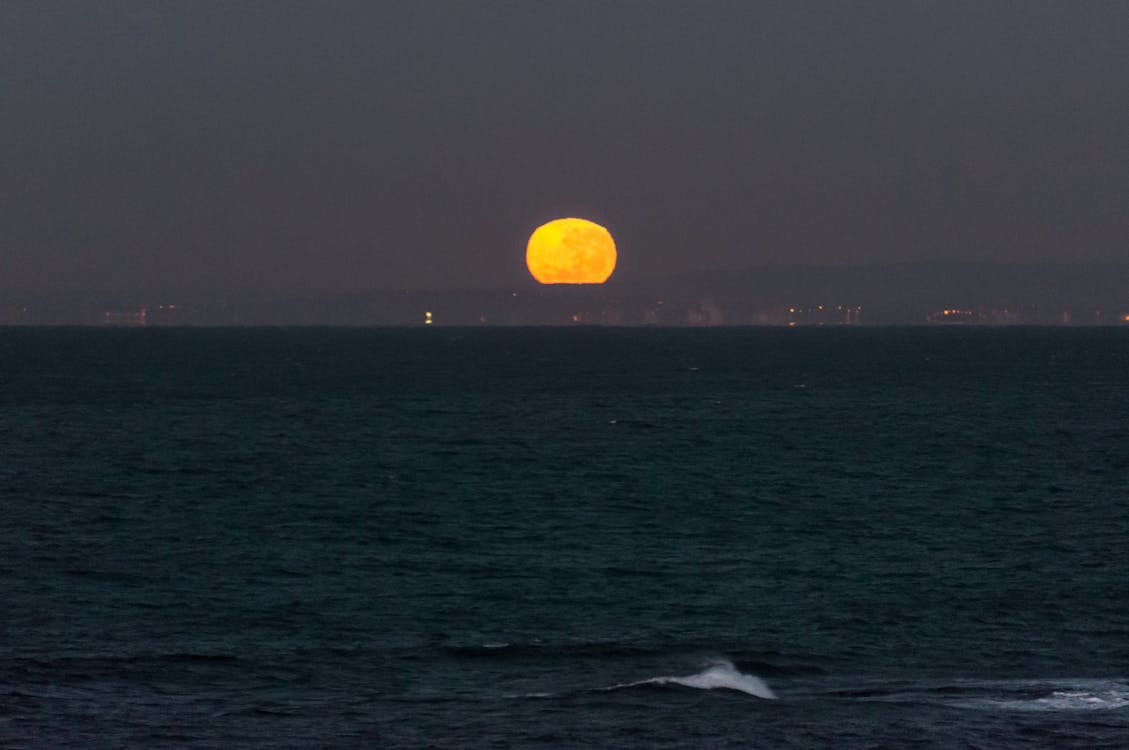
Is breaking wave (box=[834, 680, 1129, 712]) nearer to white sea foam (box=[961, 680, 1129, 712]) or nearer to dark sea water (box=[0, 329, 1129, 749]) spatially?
white sea foam (box=[961, 680, 1129, 712])

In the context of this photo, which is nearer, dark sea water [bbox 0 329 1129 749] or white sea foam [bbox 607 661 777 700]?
dark sea water [bbox 0 329 1129 749]

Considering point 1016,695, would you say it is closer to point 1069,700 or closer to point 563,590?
point 1069,700

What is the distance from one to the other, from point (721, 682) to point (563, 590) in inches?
551

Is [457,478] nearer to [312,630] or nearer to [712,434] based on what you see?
[712,434]

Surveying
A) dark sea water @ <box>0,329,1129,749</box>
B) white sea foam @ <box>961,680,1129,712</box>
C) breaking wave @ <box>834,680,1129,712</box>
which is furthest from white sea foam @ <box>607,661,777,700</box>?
white sea foam @ <box>961,680,1129,712</box>

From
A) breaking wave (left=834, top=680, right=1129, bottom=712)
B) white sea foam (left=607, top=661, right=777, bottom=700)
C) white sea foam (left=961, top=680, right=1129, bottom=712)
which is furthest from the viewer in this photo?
white sea foam (left=607, top=661, right=777, bottom=700)

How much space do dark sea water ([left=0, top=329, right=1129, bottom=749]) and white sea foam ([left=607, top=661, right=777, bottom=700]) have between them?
158 mm

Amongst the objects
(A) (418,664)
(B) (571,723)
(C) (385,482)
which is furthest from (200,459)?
(B) (571,723)

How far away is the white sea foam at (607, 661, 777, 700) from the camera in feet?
118

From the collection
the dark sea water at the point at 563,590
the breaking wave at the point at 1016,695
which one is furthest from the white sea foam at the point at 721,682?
the breaking wave at the point at 1016,695

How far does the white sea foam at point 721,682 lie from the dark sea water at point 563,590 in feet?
0.52

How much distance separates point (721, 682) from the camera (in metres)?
36.8

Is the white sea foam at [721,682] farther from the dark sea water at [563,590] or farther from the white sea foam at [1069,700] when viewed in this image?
the white sea foam at [1069,700]

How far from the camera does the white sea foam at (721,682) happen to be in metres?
36.1
